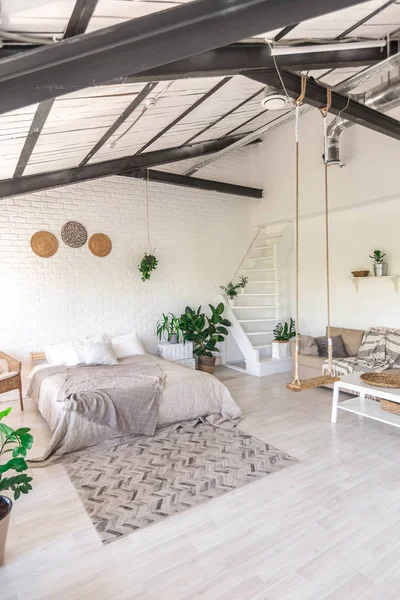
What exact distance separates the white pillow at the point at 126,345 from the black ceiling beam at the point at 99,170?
2240mm

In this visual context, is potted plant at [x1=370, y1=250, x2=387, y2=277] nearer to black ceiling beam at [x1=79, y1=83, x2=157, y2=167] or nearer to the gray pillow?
→ the gray pillow

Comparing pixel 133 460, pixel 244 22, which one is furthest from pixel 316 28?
pixel 133 460

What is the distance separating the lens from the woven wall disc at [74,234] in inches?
203

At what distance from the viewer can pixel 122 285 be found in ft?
18.5

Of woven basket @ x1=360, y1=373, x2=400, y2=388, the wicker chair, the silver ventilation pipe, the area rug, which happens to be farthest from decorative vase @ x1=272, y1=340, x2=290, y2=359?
the wicker chair

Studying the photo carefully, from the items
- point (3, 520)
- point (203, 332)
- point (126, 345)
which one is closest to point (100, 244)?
point (126, 345)

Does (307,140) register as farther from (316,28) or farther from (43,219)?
(43,219)

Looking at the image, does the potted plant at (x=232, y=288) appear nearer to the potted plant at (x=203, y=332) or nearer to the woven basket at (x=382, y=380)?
the potted plant at (x=203, y=332)

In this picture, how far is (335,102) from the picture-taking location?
3.17 metres

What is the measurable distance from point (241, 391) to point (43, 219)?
11.8ft

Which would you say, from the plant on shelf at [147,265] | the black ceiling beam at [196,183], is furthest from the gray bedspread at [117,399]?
the black ceiling beam at [196,183]

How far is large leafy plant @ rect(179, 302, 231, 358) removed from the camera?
19.3 feet

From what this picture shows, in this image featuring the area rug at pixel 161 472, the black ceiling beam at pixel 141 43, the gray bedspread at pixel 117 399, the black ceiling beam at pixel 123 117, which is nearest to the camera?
the black ceiling beam at pixel 141 43

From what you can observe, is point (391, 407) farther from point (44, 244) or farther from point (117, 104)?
point (44, 244)
